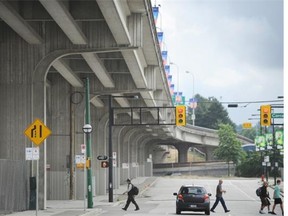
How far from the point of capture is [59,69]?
40.1 meters

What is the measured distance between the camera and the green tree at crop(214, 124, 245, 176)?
443ft

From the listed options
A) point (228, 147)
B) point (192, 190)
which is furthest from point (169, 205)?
point (228, 147)

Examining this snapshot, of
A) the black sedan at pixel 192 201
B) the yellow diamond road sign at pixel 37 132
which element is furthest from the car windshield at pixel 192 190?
the yellow diamond road sign at pixel 37 132

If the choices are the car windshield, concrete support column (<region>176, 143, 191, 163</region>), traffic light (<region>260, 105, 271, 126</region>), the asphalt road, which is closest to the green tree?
concrete support column (<region>176, 143, 191, 163</region>)

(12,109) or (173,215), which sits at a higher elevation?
(12,109)

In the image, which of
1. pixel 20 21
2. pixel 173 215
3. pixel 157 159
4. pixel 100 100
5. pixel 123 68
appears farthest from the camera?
pixel 157 159

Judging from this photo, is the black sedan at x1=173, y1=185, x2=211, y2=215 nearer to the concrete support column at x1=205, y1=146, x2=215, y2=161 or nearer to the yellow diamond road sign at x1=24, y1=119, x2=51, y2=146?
the yellow diamond road sign at x1=24, y1=119, x2=51, y2=146

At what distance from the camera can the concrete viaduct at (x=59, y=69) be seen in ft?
93.6

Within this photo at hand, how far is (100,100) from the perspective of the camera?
5812 centimetres

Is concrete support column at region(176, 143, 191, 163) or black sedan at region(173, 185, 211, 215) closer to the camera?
black sedan at region(173, 185, 211, 215)

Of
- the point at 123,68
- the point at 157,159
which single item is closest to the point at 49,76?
the point at 123,68

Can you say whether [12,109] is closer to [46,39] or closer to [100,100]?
[46,39]

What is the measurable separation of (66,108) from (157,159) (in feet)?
447

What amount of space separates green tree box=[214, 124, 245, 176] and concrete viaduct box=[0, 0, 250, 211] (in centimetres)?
8513
